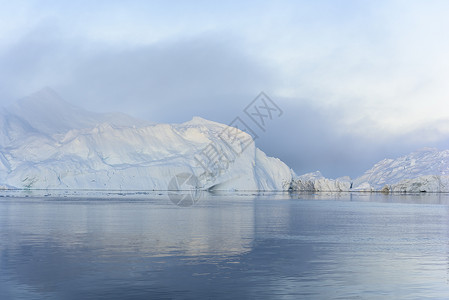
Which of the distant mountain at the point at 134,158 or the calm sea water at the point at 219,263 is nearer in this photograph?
the calm sea water at the point at 219,263

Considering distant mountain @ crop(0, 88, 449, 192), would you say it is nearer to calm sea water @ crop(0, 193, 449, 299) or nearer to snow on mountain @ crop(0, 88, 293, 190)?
snow on mountain @ crop(0, 88, 293, 190)

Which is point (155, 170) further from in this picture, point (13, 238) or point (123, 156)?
point (13, 238)

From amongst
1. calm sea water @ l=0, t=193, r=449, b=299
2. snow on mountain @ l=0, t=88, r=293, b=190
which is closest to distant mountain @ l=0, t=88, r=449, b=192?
snow on mountain @ l=0, t=88, r=293, b=190

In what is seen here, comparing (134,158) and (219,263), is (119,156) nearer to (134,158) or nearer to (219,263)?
(134,158)

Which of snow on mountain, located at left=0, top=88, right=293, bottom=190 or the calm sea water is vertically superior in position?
snow on mountain, located at left=0, top=88, right=293, bottom=190

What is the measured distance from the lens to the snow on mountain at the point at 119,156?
99.2 m

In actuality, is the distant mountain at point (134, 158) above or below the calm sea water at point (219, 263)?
above

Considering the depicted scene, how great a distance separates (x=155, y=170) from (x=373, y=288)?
316 ft

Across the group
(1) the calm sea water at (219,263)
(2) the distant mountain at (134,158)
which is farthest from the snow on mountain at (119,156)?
(1) the calm sea water at (219,263)

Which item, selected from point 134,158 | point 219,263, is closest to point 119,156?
point 134,158

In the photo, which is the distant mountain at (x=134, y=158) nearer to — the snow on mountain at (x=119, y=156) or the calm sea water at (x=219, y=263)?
the snow on mountain at (x=119, y=156)

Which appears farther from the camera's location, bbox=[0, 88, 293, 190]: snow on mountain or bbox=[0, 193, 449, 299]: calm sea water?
bbox=[0, 88, 293, 190]: snow on mountain

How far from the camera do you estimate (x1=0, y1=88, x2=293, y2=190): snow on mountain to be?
325 ft

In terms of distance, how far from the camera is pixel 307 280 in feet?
40.4
